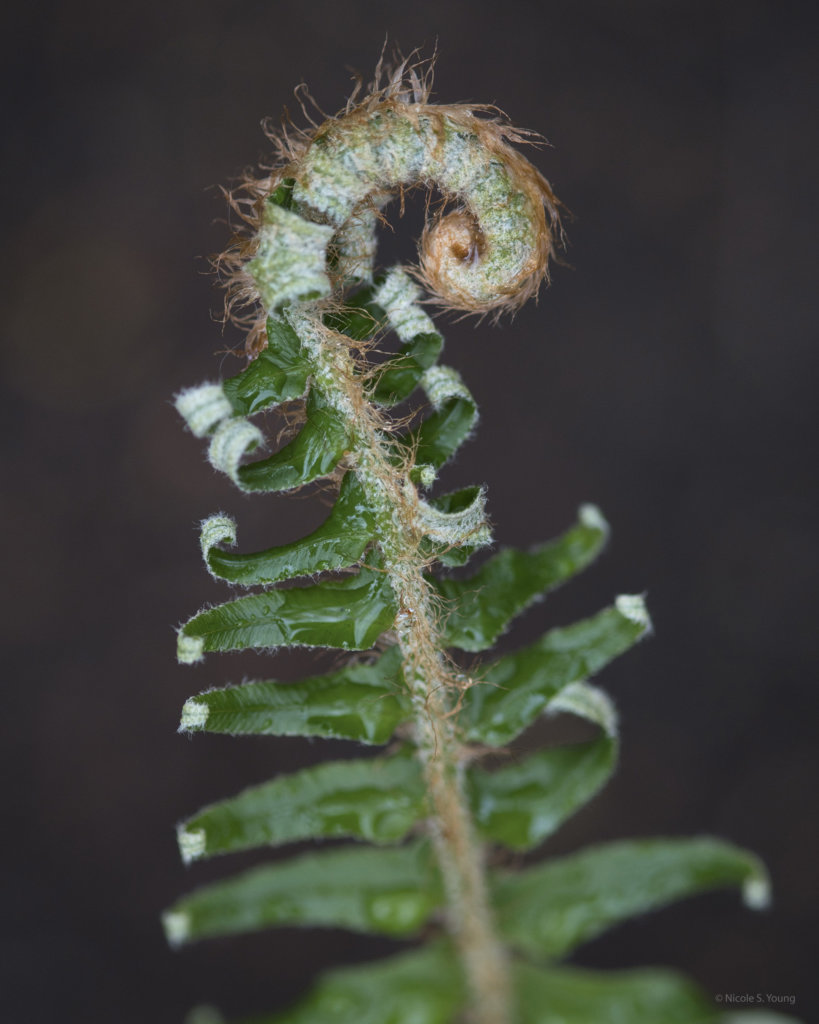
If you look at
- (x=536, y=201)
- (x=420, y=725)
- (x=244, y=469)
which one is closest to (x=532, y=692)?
(x=420, y=725)

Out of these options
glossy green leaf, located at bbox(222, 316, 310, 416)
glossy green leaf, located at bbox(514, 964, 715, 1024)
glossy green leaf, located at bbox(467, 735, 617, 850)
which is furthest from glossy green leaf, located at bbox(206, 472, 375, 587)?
glossy green leaf, located at bbox(514, 964, 715, 1024)

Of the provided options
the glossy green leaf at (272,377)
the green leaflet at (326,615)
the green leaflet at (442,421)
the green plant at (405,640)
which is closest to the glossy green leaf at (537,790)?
the green plant at (405,640)

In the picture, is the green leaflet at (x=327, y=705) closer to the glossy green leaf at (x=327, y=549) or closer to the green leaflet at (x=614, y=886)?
the glossy green leaf at (x=327, y=549)

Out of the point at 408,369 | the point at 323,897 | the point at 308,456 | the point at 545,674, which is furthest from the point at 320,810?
the point at 408,369

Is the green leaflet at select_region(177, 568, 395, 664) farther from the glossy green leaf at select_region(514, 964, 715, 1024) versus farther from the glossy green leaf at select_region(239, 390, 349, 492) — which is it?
the glossy green leaf at select_region(514, 964, 715, 1024)

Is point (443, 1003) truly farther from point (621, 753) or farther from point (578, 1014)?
point (621, 753)

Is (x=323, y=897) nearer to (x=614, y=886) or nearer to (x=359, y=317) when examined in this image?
(x=614, y=886)
